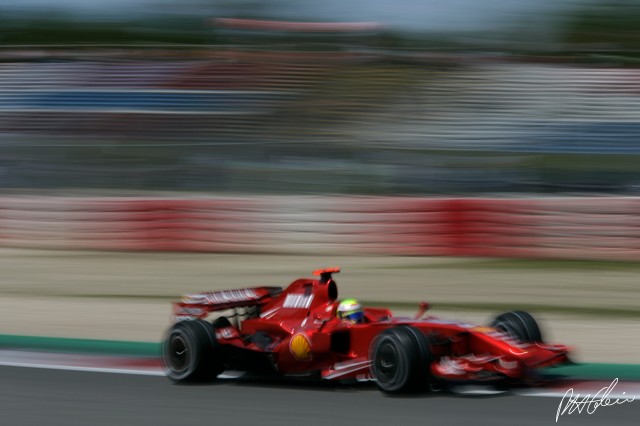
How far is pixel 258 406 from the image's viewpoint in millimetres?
6043

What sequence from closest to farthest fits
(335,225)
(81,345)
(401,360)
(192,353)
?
(401,360), (192,353), (81,345), (335,225)

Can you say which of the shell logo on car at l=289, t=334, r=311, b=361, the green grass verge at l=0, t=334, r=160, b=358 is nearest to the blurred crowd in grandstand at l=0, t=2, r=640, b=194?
the green grass verge at l=0, t=334, r=160, b=358

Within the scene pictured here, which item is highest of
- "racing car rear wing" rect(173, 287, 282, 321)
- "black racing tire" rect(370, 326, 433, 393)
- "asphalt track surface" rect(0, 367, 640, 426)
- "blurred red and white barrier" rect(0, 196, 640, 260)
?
"blurred red and white barrier" rect(0, 196, 640, 260)

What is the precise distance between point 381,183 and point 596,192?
2821 mm

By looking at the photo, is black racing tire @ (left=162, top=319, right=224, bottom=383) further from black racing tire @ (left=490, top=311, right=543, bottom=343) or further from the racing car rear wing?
black racing tire @ (left=490, top=311, right=543, bottom=343)

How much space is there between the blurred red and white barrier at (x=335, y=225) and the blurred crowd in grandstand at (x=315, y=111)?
0.53 m

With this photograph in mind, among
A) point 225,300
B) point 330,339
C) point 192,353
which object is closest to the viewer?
point 330,339

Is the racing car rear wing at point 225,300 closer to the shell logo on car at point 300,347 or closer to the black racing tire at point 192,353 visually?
the black racing tire at point 192,353

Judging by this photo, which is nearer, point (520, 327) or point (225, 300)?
point (520, 327)

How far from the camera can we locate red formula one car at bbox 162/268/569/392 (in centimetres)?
588

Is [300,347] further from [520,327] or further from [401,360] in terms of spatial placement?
[520,327]

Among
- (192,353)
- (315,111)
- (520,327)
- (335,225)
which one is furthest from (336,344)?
(315,111)

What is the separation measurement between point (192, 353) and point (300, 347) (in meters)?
0.72

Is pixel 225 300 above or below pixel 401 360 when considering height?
above
